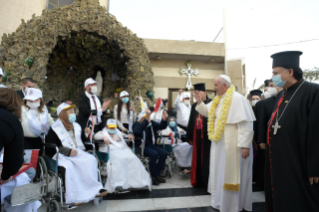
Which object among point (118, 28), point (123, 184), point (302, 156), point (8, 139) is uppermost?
point (118, 28)

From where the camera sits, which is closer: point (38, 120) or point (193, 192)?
point (38, 120)

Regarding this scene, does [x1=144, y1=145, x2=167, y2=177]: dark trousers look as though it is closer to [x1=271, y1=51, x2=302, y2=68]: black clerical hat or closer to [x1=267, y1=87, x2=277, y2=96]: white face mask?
[x1=267, y1=87, x2=277, y2=96]: white face mask

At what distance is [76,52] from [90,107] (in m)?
6.10

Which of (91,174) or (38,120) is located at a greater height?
(38,120)

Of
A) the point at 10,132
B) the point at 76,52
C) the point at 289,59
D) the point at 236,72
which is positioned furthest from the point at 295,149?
the point at 236,72

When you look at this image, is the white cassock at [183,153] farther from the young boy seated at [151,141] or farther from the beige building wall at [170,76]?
the beige building wall at [170,76]

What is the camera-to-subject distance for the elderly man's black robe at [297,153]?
71.7 inches

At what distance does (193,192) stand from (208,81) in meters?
9.38

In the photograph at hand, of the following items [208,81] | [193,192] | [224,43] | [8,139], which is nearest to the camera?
[8,139]

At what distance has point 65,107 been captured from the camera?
11.2 feet

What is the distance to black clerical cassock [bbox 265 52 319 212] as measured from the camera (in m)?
1.83

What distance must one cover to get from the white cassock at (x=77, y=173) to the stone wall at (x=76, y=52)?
4.32 metres

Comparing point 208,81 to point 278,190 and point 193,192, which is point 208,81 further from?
point 278,190

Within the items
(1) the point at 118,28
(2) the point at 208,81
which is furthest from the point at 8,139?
(2) the point at 208,81
